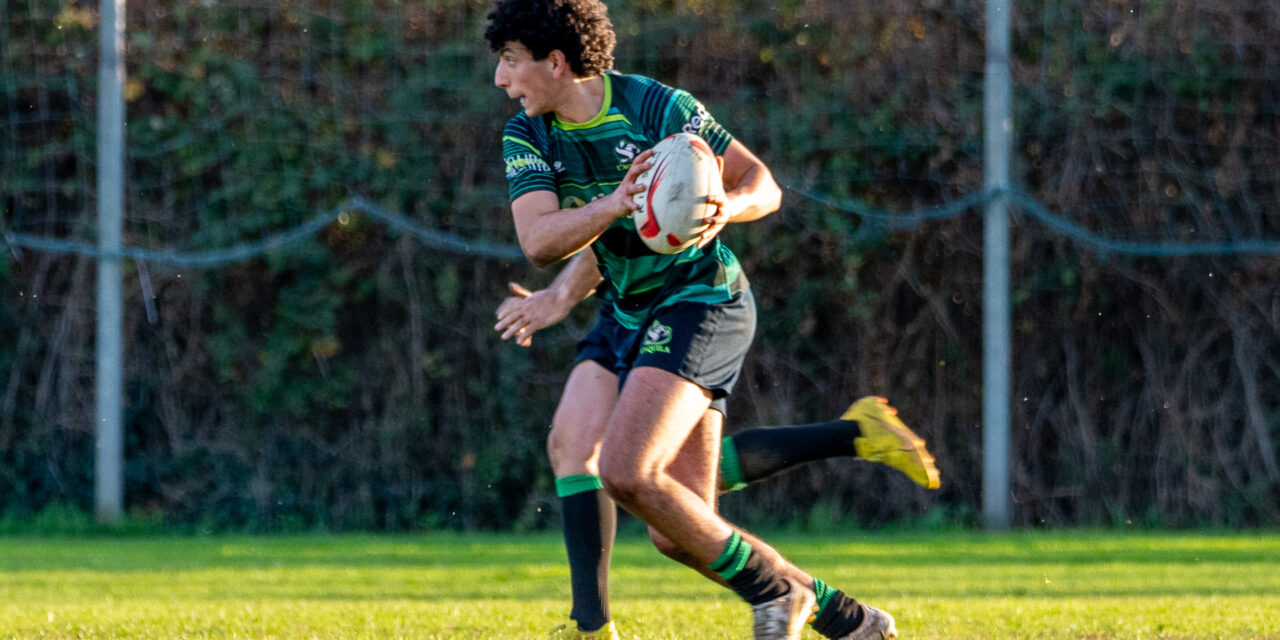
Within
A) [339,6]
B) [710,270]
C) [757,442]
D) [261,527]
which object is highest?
[339,6]

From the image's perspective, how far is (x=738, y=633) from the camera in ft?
14.9

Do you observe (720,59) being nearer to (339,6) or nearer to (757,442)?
(339,6)

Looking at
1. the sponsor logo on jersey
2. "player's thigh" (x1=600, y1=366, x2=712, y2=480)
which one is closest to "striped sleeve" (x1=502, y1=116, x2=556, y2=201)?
the sponsor logo on jersey

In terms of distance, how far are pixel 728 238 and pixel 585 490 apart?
174 inches

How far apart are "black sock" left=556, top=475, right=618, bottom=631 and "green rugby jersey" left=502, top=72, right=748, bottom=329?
1.88ft

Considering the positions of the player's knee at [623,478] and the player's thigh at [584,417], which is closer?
the player's knee at [623,478]

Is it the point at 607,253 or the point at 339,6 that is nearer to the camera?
the point at 607,253

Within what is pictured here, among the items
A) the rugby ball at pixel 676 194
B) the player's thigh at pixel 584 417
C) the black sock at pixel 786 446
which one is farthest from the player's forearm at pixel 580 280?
the black sock at pixel 786 446

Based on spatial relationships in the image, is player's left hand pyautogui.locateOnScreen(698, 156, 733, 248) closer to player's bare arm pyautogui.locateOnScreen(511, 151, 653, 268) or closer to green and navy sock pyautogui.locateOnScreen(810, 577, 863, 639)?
player's bare arm pyautogui.locateOnScreen(511, 151, 653, 268)

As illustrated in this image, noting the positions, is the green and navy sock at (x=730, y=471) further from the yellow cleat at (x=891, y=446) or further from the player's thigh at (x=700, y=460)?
the player's thigh at (x=700, y=460)

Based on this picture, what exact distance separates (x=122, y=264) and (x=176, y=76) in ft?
3.72

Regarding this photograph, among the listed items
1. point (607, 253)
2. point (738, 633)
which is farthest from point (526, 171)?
point (738, 633)

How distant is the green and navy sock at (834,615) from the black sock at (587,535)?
59 centimetres

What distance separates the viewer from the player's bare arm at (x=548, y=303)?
4.13 metres
